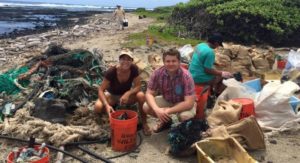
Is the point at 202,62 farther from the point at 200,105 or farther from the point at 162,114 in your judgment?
the point at 162,114

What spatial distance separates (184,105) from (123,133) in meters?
0.95

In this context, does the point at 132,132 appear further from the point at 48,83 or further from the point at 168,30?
the point at 168,30

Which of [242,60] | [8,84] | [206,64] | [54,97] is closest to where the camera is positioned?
[54,97]

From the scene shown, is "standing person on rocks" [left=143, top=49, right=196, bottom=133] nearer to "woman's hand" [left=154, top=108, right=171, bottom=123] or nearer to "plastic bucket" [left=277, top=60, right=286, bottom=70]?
"woman's hand" [left=154, top=108, right=171, bottom=123]

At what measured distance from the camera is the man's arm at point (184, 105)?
553cm

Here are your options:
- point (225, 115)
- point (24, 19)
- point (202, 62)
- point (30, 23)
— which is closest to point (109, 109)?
point (225, 115)

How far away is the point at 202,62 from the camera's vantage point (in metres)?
7.00

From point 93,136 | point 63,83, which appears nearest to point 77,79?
point 63,83

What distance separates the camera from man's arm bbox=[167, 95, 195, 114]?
5.53 metres

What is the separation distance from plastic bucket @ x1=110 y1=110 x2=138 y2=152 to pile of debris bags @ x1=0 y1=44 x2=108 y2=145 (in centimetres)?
46

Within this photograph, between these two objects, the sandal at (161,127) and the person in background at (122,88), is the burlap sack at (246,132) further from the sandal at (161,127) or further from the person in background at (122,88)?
the person in background at (122,88)

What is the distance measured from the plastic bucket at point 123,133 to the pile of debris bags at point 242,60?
3.68m

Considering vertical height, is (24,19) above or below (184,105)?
below

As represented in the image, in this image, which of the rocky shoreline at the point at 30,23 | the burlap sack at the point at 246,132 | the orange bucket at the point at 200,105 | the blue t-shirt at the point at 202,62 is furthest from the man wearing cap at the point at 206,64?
the rocky shoreline at the point at 30,23
